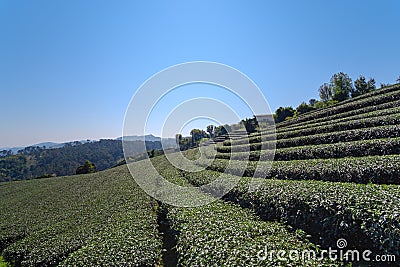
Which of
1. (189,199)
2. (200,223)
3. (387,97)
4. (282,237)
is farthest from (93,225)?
(387,97)

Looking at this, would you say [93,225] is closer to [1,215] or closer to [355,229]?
[355,229]

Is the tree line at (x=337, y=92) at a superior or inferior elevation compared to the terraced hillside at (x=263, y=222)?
superior

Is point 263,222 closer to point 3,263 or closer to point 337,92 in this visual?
point 3,263

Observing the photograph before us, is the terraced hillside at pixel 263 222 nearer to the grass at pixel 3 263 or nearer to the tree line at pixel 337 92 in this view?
the grass at pixel 3 263

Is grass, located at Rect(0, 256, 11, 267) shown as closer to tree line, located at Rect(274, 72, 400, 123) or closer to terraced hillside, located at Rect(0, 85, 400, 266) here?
terraced hillside, located at Rect(0, 85, 400, 266)

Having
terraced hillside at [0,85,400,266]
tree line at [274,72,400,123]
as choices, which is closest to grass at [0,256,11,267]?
terraced hillside at [0,85,400,266]

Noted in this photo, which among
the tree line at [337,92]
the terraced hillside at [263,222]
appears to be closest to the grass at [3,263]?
the terraced hillside at [263,222]

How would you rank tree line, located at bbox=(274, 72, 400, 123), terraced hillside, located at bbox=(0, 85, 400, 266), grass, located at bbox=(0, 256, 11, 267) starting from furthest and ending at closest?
tree line, located at bbox=(274, 72, 400, 123) < grass, located at bbox=(0, 256, 11, 267) < terraced hillside, located at bbox=(0, 85, 400, 266)

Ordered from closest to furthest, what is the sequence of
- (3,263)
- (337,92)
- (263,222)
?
1. (263,222)
2. (3,263)
3. (337,92)

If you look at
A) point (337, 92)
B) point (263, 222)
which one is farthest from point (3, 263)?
point (337, 92)

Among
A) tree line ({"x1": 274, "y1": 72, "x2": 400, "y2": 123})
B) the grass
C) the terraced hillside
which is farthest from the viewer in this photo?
tree line ({"x1": 274, "y1": 72, "x2": 400, "y2": 123})

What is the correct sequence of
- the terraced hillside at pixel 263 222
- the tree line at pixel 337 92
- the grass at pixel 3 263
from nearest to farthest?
the terraced hillside at pixel 263 222, the grass at pixel 3 263, the tree line at pixel 337 92

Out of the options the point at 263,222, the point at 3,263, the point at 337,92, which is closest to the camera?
the point at 263,222

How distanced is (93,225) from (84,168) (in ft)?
186
